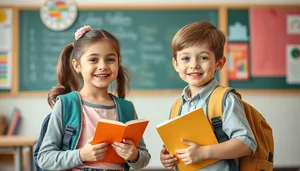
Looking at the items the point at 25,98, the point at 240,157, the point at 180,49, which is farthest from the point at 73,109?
the point at 25,98

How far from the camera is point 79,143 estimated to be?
161cm

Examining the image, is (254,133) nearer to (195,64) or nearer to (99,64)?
(195,64)

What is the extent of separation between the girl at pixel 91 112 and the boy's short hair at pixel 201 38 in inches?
10.6

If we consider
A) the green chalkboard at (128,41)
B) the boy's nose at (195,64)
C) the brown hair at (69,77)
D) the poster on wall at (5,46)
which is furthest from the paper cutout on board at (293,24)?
the boy's nose at (195,64)

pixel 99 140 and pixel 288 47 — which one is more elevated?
pixel 288 47

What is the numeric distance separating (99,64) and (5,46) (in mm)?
3208

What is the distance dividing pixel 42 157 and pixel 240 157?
A: 0.73m

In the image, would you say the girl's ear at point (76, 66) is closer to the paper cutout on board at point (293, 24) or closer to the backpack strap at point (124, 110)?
the backpack strap at point (124, 110)

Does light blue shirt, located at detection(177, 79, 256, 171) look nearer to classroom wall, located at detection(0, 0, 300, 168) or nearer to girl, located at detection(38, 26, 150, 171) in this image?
girl, located at detection(38, 26, 150, 171)

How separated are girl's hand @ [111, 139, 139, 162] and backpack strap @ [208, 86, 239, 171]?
1.00ft

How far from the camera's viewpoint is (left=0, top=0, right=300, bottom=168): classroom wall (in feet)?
15.1

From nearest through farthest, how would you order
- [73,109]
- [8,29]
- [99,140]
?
[99,140], [73,109], [8,29]

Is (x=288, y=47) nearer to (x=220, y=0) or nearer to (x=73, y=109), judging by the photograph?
(x=220, y=0)

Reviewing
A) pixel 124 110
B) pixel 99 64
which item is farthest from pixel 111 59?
pixel 124 110
